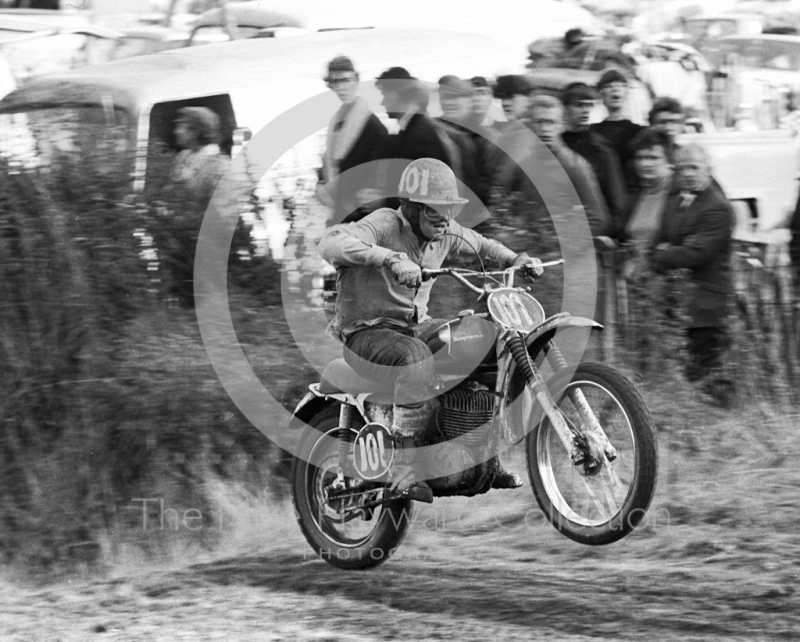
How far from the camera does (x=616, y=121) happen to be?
7.28m

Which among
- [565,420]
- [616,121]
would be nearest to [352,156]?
[616,121]

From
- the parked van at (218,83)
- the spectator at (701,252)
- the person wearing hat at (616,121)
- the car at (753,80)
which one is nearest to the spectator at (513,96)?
the parked van at (218,83)

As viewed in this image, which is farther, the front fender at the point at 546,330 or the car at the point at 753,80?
the car at the point at 753,80

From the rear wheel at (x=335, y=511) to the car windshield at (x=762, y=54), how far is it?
396 centimetres

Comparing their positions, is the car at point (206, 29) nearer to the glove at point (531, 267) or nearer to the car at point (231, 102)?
the car at point (231, 102)

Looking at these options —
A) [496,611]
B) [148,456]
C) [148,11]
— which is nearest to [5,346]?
[148,456]

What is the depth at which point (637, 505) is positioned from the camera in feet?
16.2

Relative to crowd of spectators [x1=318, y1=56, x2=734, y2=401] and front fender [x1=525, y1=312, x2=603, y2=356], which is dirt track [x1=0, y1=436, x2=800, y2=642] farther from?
crowd of spectators [x1=318, y1=56, x2=734, y2=401]

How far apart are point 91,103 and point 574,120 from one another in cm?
273

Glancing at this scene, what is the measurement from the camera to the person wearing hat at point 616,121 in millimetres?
7266

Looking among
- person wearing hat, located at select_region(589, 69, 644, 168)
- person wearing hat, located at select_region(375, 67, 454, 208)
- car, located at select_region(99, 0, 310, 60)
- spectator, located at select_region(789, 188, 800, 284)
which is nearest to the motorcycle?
person wearing hat, located at select_region(375, 67, 454, 208)

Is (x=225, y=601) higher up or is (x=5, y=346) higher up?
(x=5, y=346)

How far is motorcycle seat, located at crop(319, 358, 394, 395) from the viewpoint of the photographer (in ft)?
18.2

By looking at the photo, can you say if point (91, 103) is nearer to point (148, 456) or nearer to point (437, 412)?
point (148, 456)
